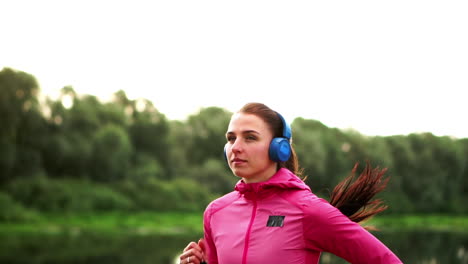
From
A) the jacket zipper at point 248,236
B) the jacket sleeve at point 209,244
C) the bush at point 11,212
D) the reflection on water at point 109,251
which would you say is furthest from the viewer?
the bush at point 11,212

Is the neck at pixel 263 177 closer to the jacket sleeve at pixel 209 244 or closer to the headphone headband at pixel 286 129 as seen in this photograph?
the headphone headband at pixel 286 129

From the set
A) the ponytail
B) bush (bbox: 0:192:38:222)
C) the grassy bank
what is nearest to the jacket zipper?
the ponytail

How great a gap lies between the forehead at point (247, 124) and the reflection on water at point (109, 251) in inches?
649

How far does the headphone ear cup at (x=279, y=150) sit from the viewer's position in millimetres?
3799

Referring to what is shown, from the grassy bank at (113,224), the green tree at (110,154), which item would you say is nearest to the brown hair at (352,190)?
the grassy bank at (113,224)

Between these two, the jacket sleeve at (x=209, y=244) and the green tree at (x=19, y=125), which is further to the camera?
the green tree at (x=19, y=125)

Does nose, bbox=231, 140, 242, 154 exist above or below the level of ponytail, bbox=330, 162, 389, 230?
above

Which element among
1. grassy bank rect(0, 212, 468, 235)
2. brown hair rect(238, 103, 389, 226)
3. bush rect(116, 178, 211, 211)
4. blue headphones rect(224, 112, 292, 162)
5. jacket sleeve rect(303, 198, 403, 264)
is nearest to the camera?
jacket sleeve rect(303, 198, 403, 264)

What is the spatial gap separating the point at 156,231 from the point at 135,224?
4481 mm

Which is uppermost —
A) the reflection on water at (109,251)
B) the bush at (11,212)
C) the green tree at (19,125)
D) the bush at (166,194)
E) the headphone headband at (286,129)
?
the headphone headband at (286,129)

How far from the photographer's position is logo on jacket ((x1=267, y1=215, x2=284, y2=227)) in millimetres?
3676

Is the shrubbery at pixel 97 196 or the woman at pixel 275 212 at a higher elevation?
the woman at pixel 275 212

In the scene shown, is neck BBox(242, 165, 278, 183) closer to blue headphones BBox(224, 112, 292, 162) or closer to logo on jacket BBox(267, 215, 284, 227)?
blue headphones BBox(224, 112, 292, 162)

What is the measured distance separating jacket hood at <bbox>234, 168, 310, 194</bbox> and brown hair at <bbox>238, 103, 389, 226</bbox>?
183mm
